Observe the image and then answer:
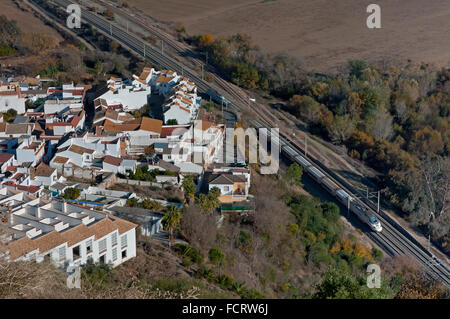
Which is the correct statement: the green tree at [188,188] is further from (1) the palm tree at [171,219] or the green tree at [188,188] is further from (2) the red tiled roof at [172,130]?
(2) the red tiled roof at [172,130]

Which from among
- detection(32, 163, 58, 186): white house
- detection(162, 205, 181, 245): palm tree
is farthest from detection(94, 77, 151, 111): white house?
detection(162, 205, 181, 245): palm tree

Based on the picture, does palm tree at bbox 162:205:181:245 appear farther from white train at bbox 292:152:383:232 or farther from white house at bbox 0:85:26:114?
white house at bbox 0:85:26:114

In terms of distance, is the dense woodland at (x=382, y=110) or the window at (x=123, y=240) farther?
the dense woodland at (x=382, y=110)

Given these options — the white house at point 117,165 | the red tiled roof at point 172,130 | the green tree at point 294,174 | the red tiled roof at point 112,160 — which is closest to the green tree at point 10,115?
the red tiled roof at point 112,160

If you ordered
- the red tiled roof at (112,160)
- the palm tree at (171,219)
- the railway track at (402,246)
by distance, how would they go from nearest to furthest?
the palm tree at (171,219) < the railway track at (402,246) < the red tiled roof at (112,160)

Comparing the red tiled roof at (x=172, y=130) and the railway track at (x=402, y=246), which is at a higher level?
the red tiled roof at (x=172, y=130)
